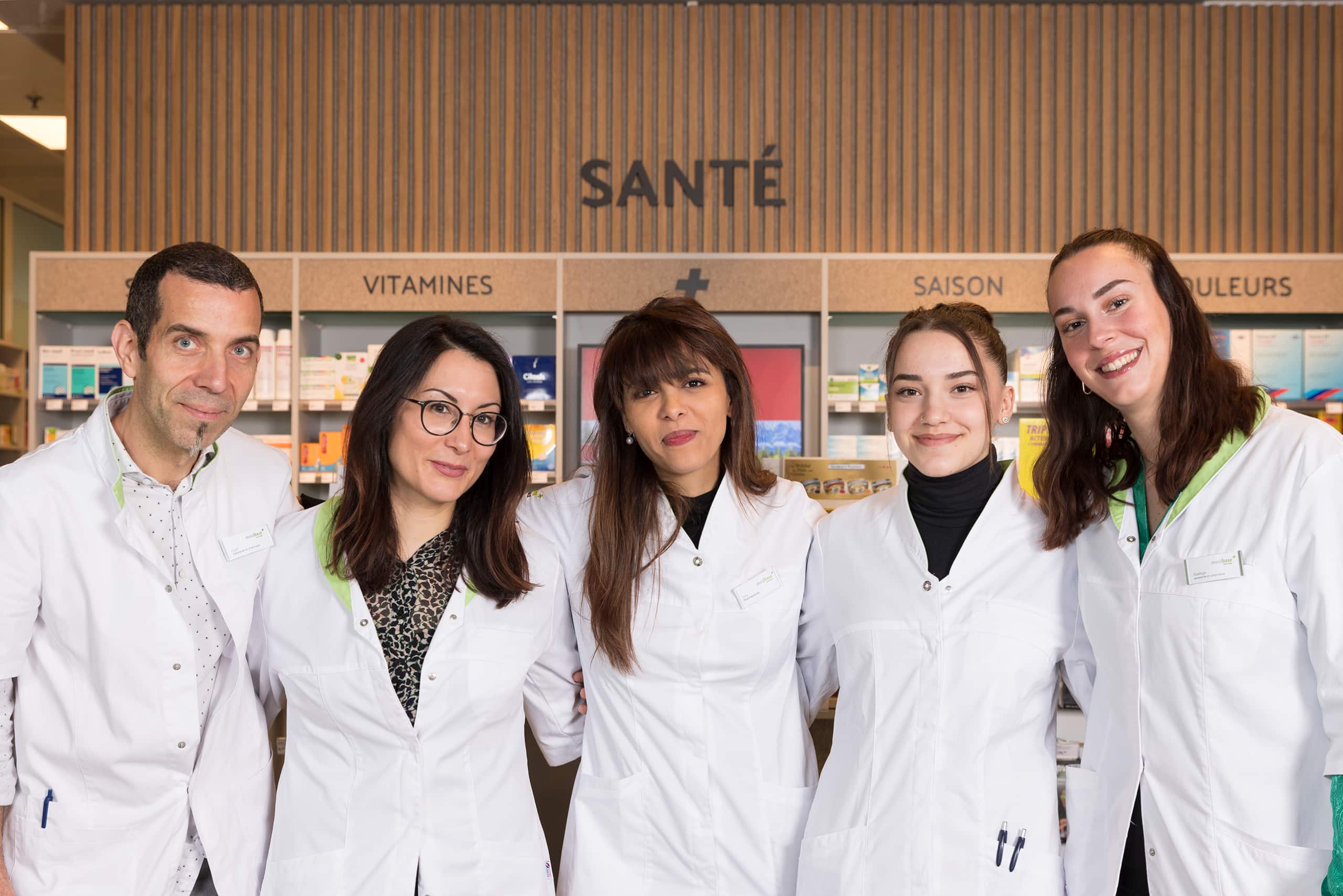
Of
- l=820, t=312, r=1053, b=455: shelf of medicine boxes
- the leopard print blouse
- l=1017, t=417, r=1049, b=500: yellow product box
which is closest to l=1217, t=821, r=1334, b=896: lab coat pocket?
the leopard print blouse

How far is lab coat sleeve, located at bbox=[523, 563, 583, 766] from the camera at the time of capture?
1.98 m

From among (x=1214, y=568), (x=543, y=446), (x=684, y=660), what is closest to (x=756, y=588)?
(x=684, y=660)

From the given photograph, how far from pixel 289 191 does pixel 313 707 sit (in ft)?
13.9

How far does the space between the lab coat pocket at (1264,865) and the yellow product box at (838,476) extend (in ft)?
6.43

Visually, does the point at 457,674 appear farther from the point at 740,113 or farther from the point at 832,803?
the point at 740,113

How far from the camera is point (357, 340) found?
489cm

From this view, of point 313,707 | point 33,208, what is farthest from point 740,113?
point 33,208

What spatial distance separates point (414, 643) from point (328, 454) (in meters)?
3.18

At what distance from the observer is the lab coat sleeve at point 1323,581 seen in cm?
140

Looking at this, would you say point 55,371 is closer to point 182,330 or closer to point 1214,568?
point 182,330

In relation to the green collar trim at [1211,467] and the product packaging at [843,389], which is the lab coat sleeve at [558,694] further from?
the product packaging at [843,389]

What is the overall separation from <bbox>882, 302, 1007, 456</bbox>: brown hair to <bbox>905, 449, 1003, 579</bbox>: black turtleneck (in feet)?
0.28

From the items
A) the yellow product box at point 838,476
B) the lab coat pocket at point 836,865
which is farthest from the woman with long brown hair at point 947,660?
the yellow product box at point 838,476

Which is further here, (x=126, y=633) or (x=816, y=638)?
(x=816, y=638)
